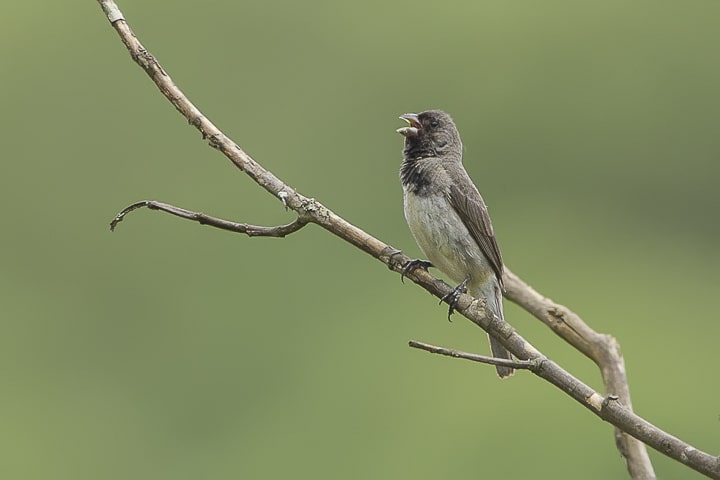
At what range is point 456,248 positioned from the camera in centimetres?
455

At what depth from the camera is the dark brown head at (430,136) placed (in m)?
4.82

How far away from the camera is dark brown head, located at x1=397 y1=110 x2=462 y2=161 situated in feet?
15.8

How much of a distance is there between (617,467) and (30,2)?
8328 mm

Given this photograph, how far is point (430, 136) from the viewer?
15.9 ft

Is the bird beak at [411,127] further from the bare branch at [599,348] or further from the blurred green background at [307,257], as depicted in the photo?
the blurred green background at [307,257]

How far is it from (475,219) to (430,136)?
0.46 m

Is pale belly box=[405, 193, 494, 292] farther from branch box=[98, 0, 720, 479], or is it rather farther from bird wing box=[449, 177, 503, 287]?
branch box=[98, 0, 720, 479]

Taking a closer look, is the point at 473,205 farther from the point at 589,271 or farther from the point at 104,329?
the point at 589,271

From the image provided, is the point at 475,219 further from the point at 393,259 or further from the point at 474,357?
the point at 474,357

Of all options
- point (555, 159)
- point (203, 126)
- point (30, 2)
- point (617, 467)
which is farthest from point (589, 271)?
point (203, 126)

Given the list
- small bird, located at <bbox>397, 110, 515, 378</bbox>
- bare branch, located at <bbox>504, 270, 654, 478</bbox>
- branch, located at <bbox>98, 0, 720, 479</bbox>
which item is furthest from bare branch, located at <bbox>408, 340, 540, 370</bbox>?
small bird, located at <bbox>397, 110, 515, 378</bbox>

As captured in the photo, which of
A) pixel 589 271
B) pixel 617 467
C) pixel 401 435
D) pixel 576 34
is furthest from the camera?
pixel 576 34

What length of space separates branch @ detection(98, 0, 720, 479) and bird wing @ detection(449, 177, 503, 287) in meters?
0.82

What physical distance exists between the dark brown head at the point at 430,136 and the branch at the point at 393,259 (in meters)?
1.24
